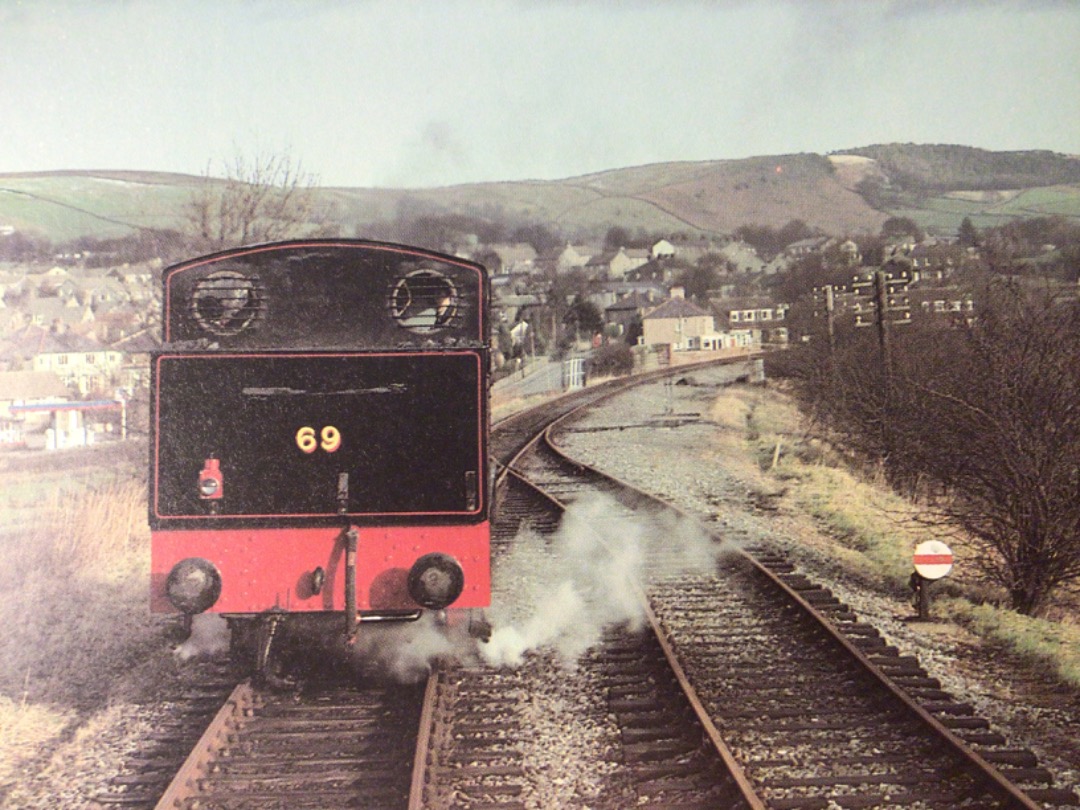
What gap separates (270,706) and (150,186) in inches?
393

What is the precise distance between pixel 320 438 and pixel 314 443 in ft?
0.16

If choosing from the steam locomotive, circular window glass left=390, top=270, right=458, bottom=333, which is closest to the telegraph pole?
A: circular window glass left=390, top=270, right=458, bottom=333

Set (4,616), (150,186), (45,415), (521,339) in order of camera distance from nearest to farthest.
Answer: (4,616) < (150,186) < (45,415) < (521,339)

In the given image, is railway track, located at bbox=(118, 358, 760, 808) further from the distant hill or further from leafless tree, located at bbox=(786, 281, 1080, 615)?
the distant hill

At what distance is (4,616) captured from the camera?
8.01 metres

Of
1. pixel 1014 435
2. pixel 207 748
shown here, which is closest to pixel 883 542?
pixel 1014 435

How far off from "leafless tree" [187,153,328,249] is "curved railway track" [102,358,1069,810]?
8.16 m

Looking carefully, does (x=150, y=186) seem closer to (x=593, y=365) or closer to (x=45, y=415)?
(x=45, y=415)

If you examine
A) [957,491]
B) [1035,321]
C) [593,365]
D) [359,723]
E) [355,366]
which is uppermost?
[593,365]

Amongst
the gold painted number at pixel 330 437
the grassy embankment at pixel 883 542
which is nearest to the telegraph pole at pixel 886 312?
the grassy embankment at pixel 883 542

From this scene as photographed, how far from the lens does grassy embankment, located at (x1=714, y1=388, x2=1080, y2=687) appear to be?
772 cm

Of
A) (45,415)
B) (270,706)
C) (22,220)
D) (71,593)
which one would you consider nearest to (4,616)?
(71,593)

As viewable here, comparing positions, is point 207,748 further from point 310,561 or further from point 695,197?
point 695,197

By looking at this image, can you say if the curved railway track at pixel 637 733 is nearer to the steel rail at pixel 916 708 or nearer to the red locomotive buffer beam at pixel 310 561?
the steel rail at pixel 916 708
